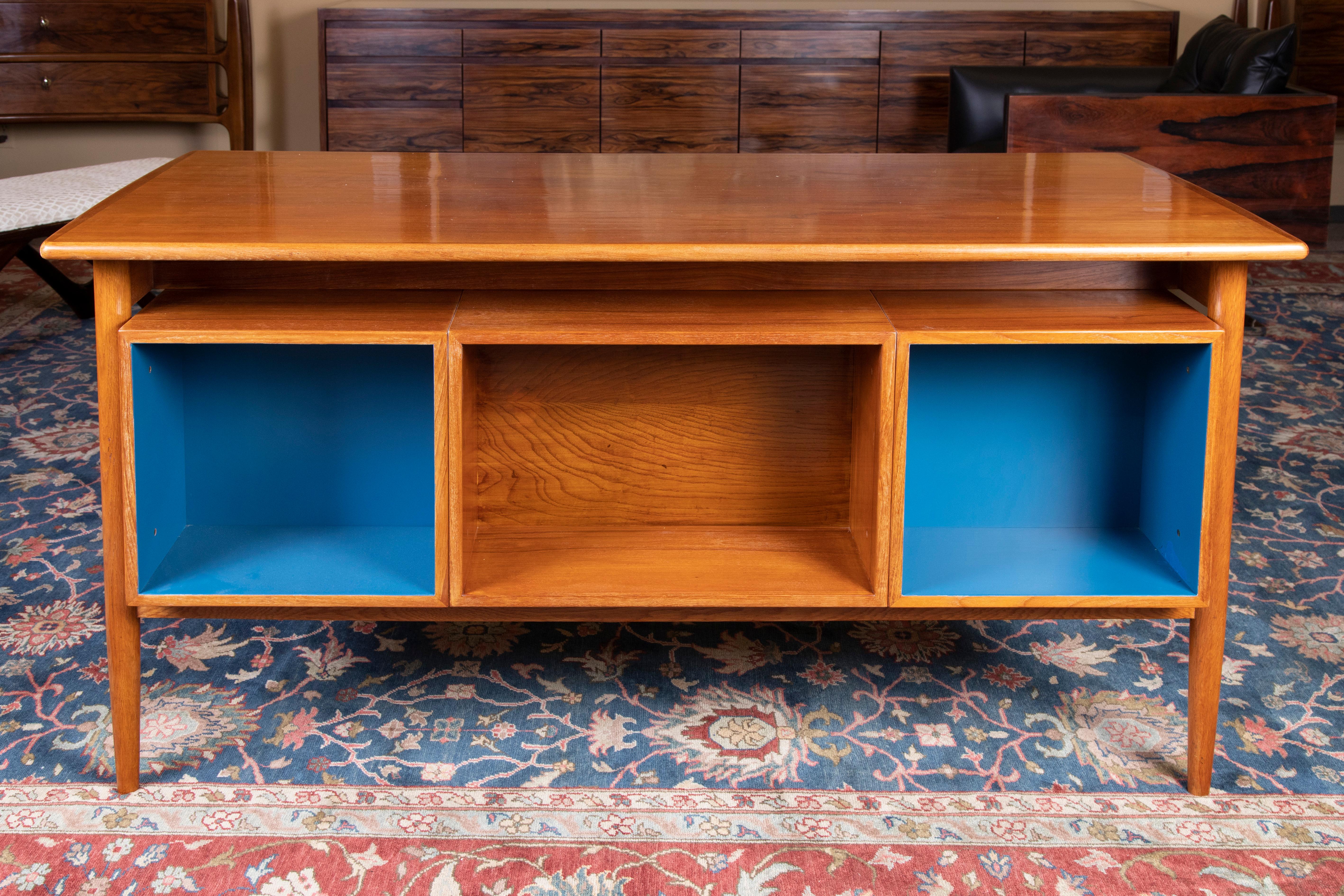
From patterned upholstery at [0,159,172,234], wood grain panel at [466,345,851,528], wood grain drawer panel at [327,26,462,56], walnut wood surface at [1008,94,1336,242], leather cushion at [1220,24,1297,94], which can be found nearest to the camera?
wood grain panel at [466,345,851,528]

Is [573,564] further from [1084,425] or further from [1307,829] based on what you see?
[1307,829]

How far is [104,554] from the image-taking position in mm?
1635

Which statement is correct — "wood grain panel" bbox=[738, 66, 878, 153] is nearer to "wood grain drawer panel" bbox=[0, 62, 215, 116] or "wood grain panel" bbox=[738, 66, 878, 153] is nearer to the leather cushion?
the leather cushion

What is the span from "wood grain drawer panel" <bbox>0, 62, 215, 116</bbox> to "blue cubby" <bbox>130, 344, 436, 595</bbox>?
4.13 metres

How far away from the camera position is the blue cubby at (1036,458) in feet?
5.96

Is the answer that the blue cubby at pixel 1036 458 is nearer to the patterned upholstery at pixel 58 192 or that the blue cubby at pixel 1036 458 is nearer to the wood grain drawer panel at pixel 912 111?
the patterned upholstery at pixel 58 192

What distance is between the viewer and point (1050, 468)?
6.36 feet

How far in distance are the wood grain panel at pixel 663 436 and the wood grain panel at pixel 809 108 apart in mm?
4081

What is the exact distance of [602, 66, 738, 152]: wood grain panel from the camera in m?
5.79

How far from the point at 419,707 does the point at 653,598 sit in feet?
1.58

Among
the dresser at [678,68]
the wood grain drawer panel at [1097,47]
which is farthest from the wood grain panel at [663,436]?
the wood grain drawer panel at [1097,47]

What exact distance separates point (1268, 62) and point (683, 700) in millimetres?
3624

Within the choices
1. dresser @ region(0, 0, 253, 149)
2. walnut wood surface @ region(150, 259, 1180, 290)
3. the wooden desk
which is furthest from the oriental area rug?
dresser @ region(0, 0, 253, 149)

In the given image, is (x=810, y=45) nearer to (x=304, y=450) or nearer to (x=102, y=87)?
(x=102, y=87)
